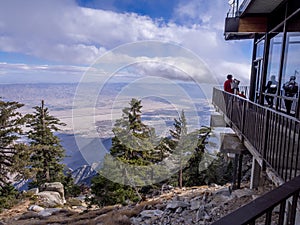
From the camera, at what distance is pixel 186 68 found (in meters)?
12.0

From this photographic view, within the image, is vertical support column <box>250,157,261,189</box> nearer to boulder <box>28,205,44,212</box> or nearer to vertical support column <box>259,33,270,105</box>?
vertical support column <box>259,33,270,105</box>

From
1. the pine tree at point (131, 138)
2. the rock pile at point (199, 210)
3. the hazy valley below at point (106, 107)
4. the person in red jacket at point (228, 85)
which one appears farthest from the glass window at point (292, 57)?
the pine tree at point (131, 138)

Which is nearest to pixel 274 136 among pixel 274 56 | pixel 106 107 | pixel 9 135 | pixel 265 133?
pixel 265 133

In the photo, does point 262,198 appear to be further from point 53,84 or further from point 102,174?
point 53,84

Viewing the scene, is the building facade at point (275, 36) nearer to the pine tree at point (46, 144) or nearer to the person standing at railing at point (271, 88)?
the person standing at railing at point (271, 88)

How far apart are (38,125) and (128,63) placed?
543 inches

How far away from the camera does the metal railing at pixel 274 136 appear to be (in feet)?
9.15

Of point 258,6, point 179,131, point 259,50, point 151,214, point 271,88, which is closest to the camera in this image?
point 258,6

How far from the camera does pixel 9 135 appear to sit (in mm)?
15734

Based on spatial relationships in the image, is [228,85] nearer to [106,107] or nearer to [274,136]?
[274,136]

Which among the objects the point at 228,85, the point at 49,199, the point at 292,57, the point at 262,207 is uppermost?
the point at 292,57

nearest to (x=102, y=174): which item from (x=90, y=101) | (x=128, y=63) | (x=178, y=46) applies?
(x=90, y=101)

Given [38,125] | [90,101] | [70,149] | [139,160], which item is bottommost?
[70,149]

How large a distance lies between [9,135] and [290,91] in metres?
16.0
